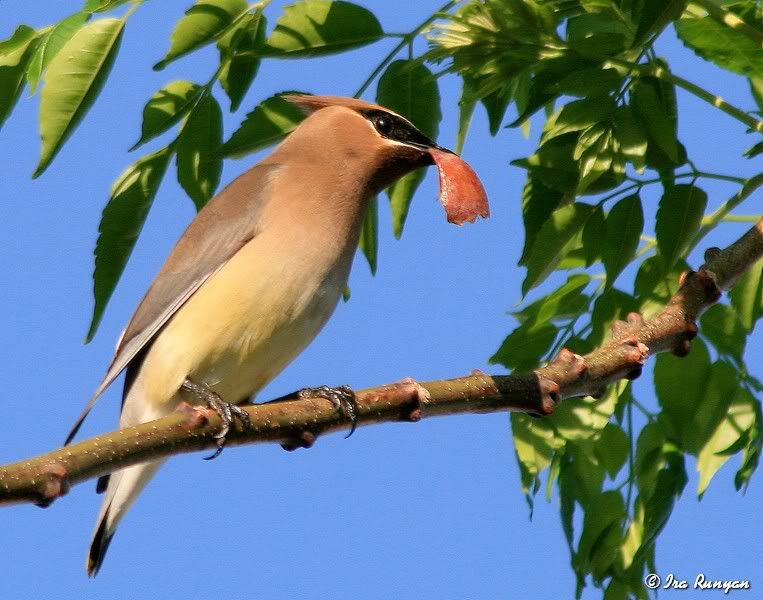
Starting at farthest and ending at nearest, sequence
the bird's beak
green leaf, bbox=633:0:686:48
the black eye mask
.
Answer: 1. the black eye mask
2. the bird's beak
3. green leaf, bbox=633:0:686:48

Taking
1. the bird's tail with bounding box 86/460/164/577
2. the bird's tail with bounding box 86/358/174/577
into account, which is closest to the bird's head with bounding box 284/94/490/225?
the bird's tail with bounding box 86/358/174/577

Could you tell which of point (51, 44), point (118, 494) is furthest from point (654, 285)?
point (118, 494)

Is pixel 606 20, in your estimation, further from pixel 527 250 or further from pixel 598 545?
pixel 598 545

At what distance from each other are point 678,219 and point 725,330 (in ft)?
1.22

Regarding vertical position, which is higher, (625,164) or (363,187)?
(363,187)

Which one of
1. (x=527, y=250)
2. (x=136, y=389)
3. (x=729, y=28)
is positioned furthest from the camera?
(x=136, y=389)

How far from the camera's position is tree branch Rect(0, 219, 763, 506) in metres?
2.46

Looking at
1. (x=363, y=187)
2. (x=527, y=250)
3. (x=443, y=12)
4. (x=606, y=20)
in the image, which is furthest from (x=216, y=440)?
(x=363, y=187)

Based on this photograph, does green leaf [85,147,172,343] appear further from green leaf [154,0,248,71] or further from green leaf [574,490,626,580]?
green leaf [574,490,626,580]

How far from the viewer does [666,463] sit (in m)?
2.95

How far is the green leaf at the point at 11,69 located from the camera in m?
2.86

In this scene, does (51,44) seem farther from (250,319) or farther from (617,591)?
(617,591)

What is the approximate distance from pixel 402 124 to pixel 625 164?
83 centimetres

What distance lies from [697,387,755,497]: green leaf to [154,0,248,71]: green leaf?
4.91 ft
